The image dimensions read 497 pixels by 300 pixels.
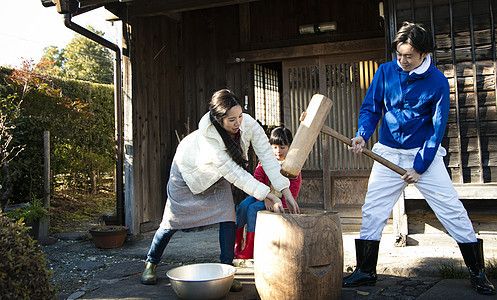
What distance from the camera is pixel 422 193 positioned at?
3068mm

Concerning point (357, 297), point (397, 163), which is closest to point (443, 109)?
point (397, 163)

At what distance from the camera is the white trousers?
9.50 feet

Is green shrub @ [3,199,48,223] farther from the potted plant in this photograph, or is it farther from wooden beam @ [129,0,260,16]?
wooden beam @ [129,0,260,16]

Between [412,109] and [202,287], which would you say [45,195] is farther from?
[412,109]

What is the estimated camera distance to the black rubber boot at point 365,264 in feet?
10.1

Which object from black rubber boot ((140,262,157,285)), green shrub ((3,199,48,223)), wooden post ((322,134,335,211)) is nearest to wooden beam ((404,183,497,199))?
wooden post ((322,134,335,211))

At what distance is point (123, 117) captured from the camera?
5.59 metres

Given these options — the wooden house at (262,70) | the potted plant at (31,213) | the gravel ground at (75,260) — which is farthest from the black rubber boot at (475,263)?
the potted plant at (31,213)

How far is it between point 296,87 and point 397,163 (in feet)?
10.5

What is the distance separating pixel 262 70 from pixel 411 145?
3.99 metres

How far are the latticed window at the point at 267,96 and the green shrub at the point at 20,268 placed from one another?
14.7 ft

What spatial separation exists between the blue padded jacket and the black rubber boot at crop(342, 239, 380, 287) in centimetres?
66

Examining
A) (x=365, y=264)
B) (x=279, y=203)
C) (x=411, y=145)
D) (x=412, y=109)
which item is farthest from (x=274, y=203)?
(x=412, y=109)

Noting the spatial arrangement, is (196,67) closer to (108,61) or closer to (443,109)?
(443,109)
